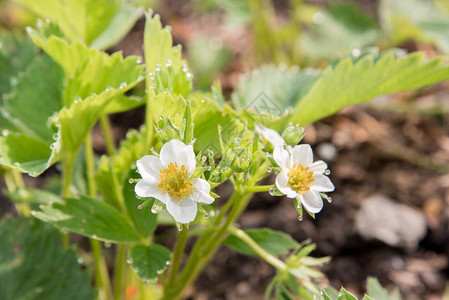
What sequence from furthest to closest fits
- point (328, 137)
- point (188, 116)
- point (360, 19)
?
point (360, 19) < point (328, 137) < point (188, 116)

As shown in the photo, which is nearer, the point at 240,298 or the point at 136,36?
the point at 240,298

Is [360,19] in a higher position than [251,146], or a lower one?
lower

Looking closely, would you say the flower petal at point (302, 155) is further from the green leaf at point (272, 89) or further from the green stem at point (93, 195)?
the green stem at point (93, 195)

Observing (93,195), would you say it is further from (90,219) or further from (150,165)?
(150,165)

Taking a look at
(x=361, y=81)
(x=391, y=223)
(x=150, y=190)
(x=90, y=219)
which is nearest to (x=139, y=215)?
(x=90, y=219)

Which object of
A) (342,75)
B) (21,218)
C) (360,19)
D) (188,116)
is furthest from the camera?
(360,19)

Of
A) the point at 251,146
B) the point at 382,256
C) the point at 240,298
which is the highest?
the point at 251,146

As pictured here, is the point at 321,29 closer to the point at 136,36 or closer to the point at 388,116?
the point at 388,116

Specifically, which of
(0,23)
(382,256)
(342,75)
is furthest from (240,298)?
(0,23)
